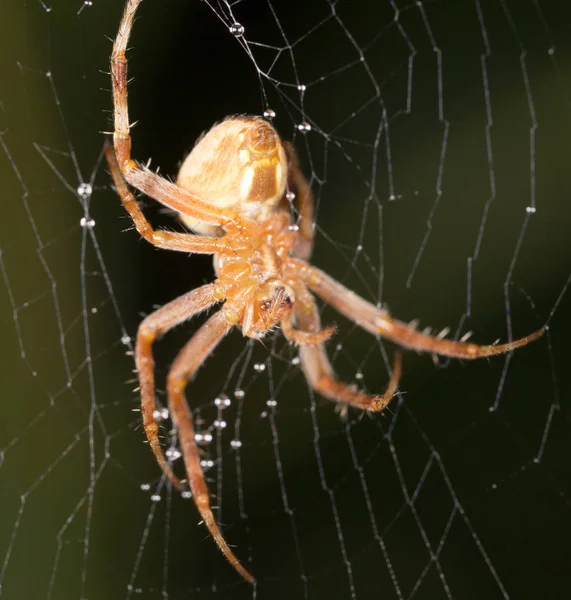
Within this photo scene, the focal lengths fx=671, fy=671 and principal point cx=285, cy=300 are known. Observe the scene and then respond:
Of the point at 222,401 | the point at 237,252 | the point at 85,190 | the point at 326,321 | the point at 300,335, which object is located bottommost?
the point at 222,401

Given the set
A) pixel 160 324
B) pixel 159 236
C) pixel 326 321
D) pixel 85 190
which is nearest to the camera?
pixel 159 236

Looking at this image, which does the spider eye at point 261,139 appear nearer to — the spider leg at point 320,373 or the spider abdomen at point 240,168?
the spider abdomen at point 240,168

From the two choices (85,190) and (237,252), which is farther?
(85,190)

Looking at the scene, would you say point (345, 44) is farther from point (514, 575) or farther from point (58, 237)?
point (514, 575)

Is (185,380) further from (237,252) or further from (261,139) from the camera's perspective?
(261,139)

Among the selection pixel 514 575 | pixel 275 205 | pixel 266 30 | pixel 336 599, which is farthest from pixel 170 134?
pixel 514 575

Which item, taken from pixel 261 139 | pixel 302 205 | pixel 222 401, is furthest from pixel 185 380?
pixel 261 139
